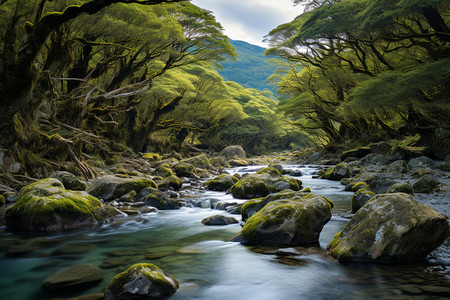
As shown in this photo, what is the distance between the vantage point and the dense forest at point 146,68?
8867mm

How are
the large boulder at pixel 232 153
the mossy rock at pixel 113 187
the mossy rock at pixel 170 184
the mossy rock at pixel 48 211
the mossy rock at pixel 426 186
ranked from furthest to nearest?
1. the large boulder at pixel 232 153
2. the mossy rock at pixel 170 184
3. the mossy rock at pixel 113 187
4. the mossy rock at pixel 426 186
5. the mossy rock at pixel 48 211

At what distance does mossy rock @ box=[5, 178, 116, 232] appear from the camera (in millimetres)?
5832

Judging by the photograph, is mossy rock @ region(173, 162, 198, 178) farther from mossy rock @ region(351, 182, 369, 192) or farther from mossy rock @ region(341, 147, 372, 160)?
mossy rock @ region(341, 147, 372, 160)

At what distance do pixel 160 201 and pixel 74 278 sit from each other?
4.98 m

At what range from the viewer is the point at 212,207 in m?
8.73

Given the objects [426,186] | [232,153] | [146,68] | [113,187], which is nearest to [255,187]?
[113,187]

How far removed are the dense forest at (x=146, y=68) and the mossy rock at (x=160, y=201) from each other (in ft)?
13.5

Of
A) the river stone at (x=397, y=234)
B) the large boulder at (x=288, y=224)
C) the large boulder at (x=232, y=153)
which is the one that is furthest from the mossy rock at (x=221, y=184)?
the large boulder at (x=232, y=153)

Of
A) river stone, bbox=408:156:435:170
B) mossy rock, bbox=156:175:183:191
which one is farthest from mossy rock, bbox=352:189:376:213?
river stone, bbox=408:156:435:170

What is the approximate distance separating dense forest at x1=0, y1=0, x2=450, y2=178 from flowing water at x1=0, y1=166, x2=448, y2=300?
446 centimetres

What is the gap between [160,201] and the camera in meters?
8.55

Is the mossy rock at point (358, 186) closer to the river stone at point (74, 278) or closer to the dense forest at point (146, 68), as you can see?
the dense forest at point (146, 68)

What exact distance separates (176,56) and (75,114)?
624 cm

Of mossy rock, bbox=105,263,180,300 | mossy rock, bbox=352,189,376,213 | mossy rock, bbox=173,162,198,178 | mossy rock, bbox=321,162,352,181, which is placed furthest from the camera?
mossy rock, bbox=173,162,198,178
